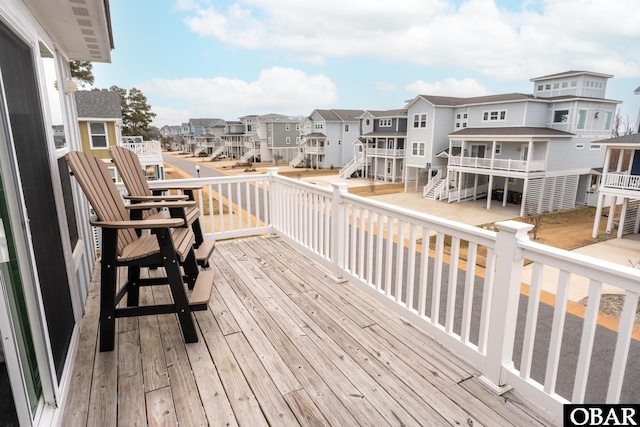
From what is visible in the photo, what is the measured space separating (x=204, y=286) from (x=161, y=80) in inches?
1664

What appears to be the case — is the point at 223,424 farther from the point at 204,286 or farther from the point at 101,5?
the point at 101,5

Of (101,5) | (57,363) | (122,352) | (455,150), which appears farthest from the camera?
(455,150)

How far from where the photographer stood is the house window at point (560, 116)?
52.0ft

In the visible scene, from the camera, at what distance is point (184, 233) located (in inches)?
109

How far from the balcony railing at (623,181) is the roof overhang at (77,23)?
47.5 ft

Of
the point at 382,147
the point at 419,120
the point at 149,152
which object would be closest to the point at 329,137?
the point at 382,147

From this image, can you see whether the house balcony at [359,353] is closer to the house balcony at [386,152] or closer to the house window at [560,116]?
the house window at [560,116]

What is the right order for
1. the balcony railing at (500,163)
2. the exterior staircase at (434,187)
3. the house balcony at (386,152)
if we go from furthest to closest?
the house balcony at (386,152) < the exterior staircase at (434,187) < the balcony railing at (500,163)

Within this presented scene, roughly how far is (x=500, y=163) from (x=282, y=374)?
643 inches

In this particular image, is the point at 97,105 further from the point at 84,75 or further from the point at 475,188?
the point at 475,188

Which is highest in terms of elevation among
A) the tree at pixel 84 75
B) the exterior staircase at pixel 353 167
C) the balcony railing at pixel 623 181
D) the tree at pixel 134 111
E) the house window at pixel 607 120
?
the tree at pixel 84 75

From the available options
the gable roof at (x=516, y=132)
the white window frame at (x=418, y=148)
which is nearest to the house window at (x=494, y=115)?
the gable roof at (x=516, y=132)

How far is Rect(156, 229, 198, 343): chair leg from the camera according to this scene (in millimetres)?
2174

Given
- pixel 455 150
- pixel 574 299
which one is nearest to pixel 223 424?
pixel 574 299
